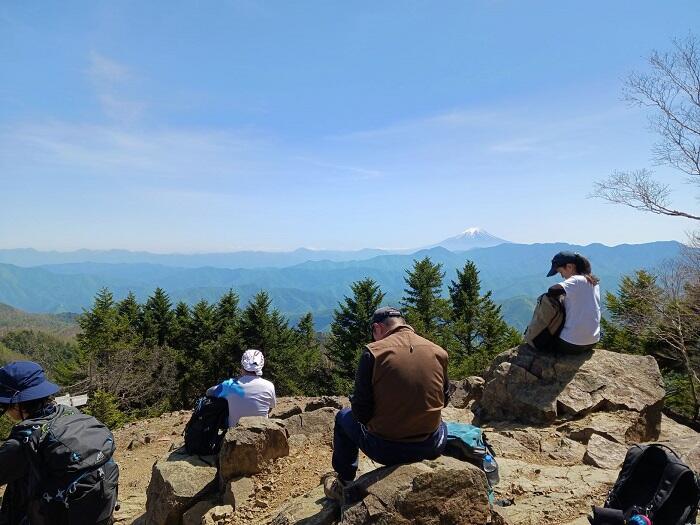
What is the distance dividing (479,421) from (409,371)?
5398 millimetres

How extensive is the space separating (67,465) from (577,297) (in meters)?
7.00

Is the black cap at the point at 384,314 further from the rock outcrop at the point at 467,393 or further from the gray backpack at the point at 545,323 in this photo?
the rock outcrop at the point at 467,393

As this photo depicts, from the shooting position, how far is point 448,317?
3922 centimetres

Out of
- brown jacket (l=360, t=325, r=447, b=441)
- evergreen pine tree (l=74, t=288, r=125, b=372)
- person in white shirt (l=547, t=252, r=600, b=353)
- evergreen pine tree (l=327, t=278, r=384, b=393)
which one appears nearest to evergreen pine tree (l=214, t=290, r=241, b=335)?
evergreen pine tree (l=74, t=288, r=125, b=372)

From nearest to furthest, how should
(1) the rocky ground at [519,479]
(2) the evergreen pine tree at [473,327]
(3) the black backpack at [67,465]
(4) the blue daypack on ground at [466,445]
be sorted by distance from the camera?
(3) the black backpack at [67,465]
(4) the blue daypack on ground at [466,445]
(1) the rocky ground at [519,479]
(2) the evergreen pine tree at [473,327]

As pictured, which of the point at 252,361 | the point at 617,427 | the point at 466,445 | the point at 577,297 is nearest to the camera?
the point at 466,445

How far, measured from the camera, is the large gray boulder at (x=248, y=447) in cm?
555

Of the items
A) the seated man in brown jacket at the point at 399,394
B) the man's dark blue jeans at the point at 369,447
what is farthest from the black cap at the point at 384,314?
the man's dark blue jeans at the point at 369,447

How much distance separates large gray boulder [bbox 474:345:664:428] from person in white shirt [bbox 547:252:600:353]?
1.69 ft

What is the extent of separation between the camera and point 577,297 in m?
7.04

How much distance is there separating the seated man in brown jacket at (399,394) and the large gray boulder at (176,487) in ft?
9.00

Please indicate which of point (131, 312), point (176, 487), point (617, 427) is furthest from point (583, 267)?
point (131, 312)

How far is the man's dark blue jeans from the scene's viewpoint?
3.63 m

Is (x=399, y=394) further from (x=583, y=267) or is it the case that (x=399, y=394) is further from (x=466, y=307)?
(x=466, y=307)
